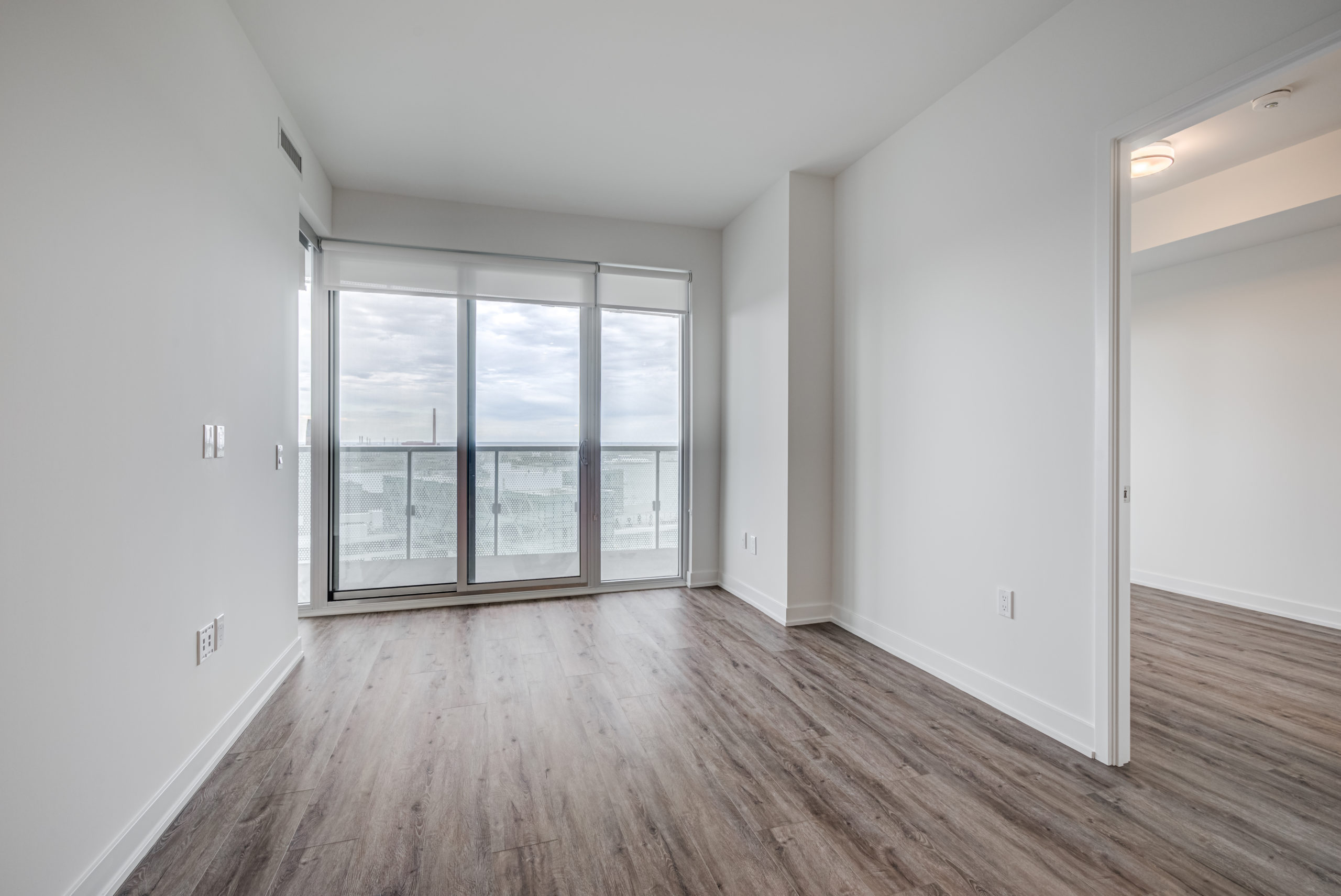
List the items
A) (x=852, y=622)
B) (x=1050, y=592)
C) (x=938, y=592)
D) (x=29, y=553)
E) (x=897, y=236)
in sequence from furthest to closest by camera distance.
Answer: (x=852, y=622) → (x=897, y=236) → (x=938, y=592) → (x=1050, y=592) → (x=29, y=553)

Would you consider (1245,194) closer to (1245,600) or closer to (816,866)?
(1245,600)

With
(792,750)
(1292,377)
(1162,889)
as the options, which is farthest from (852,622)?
(1292,377)

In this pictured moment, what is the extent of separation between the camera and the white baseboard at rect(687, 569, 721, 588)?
4.42 m

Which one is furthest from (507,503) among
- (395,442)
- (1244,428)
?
(1244,428)

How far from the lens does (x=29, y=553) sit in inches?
47.5

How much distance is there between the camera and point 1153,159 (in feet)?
10.4

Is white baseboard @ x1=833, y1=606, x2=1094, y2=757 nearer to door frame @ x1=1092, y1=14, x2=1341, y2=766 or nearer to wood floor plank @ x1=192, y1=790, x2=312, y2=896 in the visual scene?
door frame @ x1=1092, y1=14, x2=1341, y2=766

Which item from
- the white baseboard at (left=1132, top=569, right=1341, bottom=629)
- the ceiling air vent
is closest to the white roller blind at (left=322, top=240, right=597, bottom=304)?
the ceiling air vent

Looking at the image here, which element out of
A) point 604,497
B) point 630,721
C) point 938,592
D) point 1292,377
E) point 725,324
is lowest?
point 630,721

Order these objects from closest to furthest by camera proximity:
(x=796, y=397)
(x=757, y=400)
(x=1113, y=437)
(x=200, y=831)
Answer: (x=200, y=831), (x=1113, y=437), (x=796, y=397), (x=757, y=400)

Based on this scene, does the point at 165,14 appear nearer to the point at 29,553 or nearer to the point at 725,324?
the point at 29,553

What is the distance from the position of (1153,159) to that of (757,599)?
3.33 metres

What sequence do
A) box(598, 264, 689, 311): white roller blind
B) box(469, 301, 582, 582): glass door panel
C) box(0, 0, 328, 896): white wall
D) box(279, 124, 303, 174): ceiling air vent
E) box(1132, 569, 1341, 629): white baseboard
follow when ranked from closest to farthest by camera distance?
box(0, 0, 328, 896): white wall < box(279, 124, 303, 174): ceiling air vent < box(1132, 569, 1341, 629): white baseboard < box(469, 301, 582, 582): glass door panel < box(598, 264, 689, 311): white roller blind

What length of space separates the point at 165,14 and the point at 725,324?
3.33 meters
